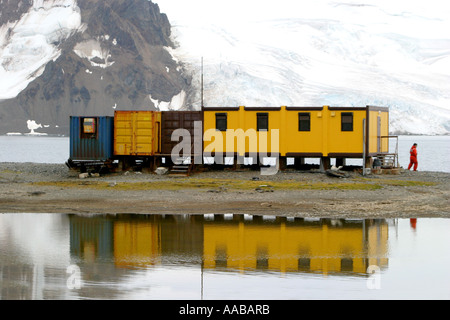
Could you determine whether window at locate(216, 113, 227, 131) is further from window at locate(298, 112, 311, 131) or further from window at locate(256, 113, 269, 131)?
window at locate(298, 112, 311, 131)

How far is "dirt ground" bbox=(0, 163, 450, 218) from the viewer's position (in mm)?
20922

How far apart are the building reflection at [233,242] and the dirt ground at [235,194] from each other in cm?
183

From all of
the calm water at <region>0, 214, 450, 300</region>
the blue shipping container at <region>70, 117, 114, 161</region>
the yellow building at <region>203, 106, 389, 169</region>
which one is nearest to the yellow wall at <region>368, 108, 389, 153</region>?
the yellow building at <region>203, 106, 389, 169</region>

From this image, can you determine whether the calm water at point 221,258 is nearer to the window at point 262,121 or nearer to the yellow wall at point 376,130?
the yellow wall at point 376,130

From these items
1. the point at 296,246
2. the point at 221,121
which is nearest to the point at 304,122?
the point at 221,121

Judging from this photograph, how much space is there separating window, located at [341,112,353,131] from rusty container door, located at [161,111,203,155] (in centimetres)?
709

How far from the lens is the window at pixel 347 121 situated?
3328 cm

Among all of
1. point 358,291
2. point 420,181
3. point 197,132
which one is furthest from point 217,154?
point 358,291

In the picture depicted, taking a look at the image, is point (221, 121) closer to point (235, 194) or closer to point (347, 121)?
point (347, 121)

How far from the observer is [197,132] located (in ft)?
113

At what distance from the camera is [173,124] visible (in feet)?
114

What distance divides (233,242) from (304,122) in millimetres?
19251

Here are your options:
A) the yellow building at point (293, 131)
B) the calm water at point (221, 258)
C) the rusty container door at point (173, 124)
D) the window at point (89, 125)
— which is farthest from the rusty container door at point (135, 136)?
the calm water at point (221, 258)

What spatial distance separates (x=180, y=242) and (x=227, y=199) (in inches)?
326
